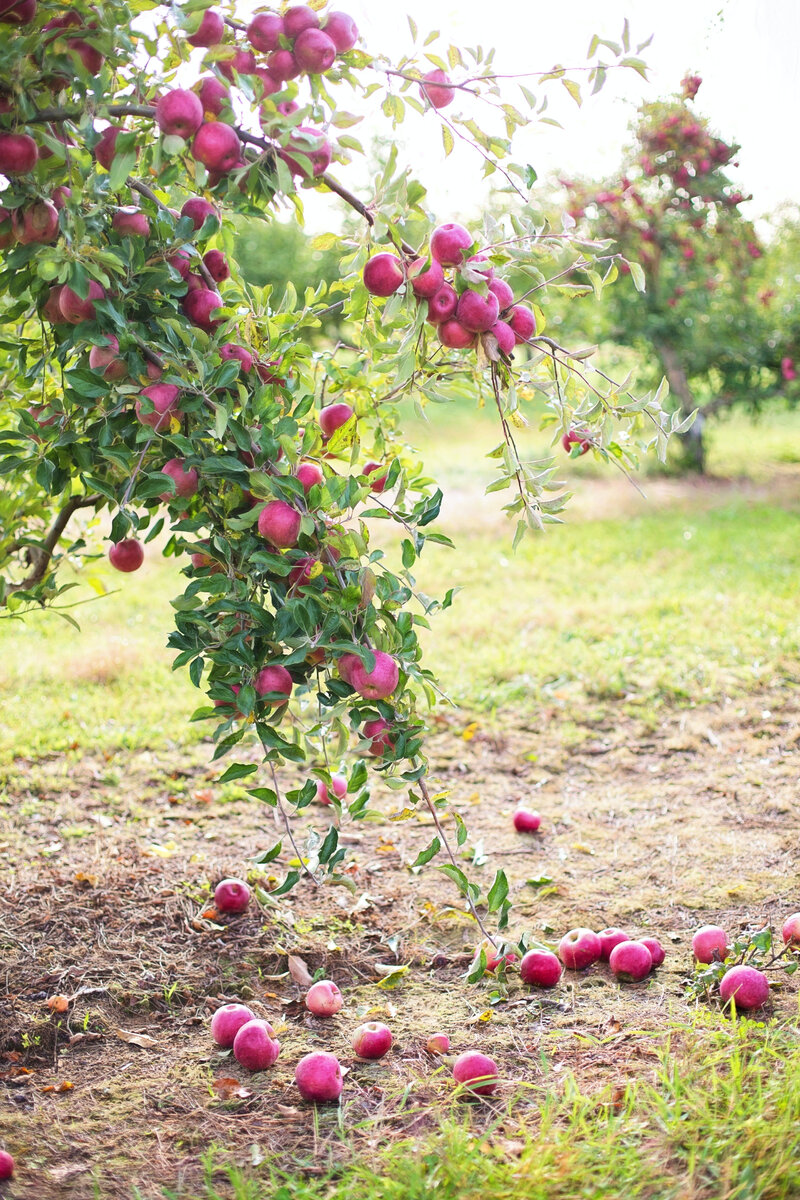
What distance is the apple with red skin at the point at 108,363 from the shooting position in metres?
1.69

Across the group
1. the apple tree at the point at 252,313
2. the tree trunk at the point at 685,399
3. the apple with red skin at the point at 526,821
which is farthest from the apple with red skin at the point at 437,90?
the tree trunk at the point at 685,399

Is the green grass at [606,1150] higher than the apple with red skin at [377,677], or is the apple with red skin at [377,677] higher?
the apple with red skin at [377,677]

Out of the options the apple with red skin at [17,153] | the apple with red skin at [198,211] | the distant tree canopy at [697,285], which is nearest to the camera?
the apple with red skin at [17,153]

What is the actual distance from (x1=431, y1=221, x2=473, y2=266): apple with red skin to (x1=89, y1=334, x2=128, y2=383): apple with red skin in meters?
0.56

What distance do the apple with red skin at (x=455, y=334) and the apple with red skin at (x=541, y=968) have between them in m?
1.34

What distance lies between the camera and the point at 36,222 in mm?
1595

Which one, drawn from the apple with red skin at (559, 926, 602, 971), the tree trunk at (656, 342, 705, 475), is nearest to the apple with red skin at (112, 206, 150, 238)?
the apple with red skin at (559, 926, 602, 971)

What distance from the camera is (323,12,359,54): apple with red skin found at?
5.41ft

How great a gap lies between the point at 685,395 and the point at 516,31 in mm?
4437

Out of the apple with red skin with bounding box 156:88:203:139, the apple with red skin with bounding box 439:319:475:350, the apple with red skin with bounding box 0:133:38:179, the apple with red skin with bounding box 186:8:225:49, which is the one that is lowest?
the apple with red skin with bounding box 439:319:475:350

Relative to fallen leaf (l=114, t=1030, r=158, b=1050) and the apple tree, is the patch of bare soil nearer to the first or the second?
fallen leaf (l=114, t=1030, r=158, b=1050)

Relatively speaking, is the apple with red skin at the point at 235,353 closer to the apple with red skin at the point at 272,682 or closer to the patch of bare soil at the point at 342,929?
the apple with red skin at the point at 272,682

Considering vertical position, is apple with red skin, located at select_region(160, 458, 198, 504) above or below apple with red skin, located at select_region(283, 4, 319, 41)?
below

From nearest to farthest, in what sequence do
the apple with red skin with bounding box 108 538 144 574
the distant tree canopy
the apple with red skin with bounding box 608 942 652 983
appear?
→ the apple with red skin with bounding box 108 538 144 574
the apple with red skin with bounding box 608 942 652 983
the distant tree canopy
